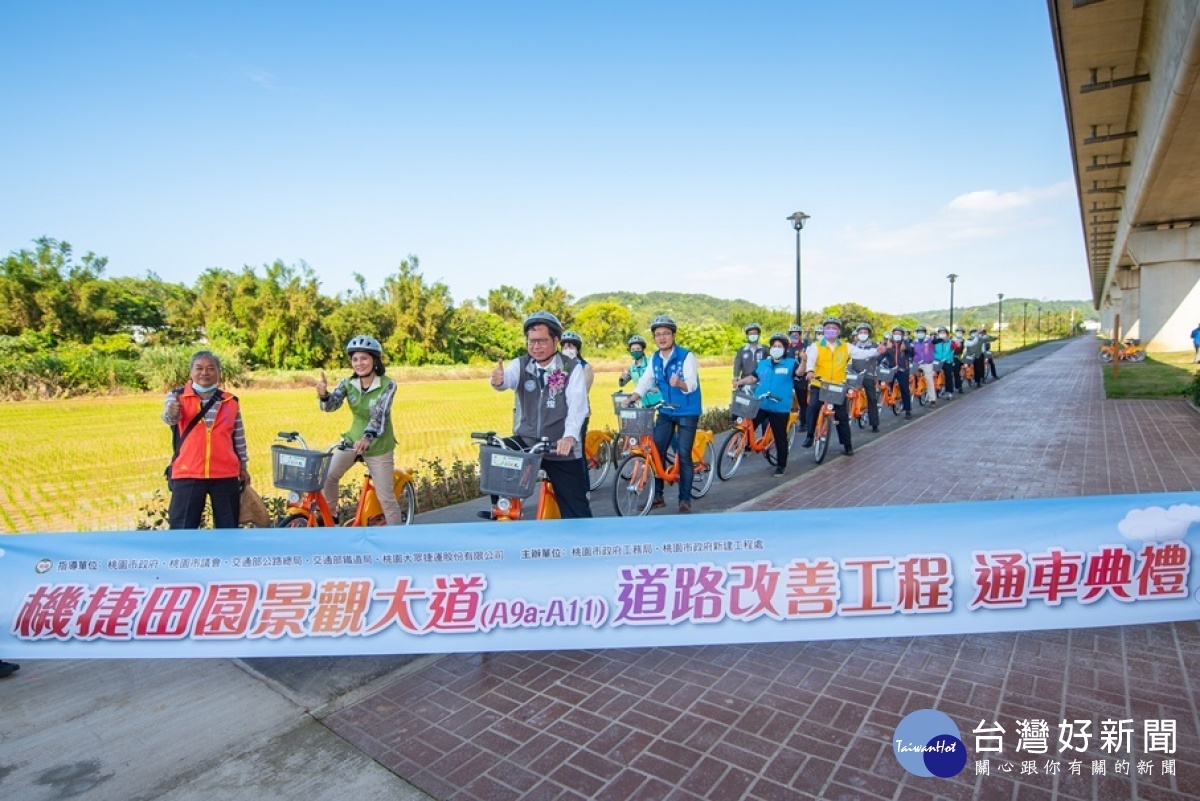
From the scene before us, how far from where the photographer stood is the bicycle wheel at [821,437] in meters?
8.91

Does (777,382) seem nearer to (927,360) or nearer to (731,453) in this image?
(731,453)

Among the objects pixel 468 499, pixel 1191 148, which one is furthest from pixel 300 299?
pixel 1191 148

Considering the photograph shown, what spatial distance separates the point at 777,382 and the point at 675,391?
6.62 ft

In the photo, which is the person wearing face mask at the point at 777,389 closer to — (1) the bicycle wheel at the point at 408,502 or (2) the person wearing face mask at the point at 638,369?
(2) the person wearing face mask at the point at 638,369

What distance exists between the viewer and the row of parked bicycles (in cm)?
396

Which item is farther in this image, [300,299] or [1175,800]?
[300,299]

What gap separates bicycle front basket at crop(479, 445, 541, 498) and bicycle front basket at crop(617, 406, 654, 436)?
273cm

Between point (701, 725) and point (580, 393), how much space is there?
2183mm

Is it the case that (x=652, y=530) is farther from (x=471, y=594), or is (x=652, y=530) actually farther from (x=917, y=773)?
(x=917, y=773)

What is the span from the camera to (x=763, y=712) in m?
3.12

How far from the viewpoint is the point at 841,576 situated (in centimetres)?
339

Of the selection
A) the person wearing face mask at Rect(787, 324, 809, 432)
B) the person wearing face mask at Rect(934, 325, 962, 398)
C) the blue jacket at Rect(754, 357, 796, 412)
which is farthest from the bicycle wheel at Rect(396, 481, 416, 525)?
the person wearing face mask at Rect(934, 325, 962, 398)

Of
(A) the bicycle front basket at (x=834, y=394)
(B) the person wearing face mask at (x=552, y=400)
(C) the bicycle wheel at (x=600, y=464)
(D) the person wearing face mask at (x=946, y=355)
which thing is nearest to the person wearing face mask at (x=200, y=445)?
(B) the person wearing face mask at (x=552, y=400)

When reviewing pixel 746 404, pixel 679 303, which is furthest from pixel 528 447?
pixel 679 303
